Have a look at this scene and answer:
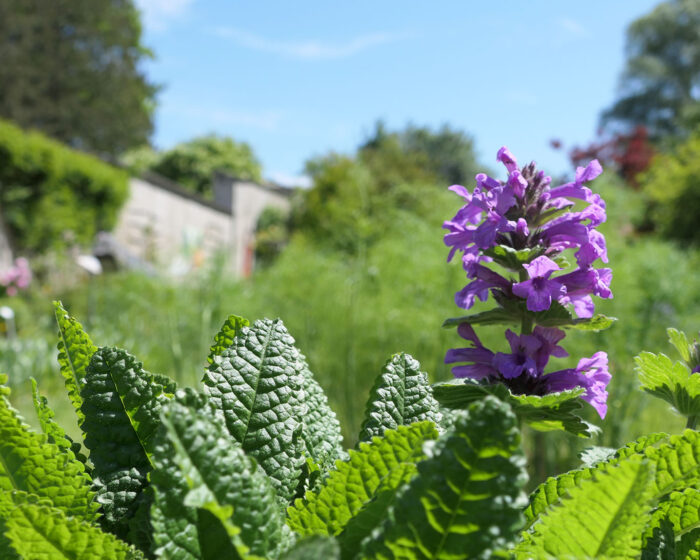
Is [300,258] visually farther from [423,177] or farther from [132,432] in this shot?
[423,177]

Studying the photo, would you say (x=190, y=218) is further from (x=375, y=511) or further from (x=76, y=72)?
(x=375, y=511)

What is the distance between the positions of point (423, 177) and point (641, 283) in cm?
855

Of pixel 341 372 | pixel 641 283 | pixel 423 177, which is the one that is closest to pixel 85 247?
pixel 423 177

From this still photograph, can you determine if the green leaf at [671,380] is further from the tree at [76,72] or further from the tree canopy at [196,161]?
the tree canopy at [196,161]

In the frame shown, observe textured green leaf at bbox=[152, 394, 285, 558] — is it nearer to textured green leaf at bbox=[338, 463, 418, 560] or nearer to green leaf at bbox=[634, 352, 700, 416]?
textured green leaf at bbox=[338, 463, 418, 560]

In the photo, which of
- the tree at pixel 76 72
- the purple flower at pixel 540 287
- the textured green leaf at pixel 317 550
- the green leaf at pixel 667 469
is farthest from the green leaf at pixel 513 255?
the tree at pixel 76 72

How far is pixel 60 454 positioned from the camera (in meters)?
0.50

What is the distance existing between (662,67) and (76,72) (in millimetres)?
26821

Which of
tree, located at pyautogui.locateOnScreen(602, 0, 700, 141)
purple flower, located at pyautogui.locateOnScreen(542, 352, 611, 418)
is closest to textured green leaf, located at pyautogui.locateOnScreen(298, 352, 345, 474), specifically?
purple flower, located at pyautogui.locateOnScreen(542, 352, 611, 418)

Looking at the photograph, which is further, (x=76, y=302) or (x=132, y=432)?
(x=76, y=302)

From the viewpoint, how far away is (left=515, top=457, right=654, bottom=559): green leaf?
1.28 ft

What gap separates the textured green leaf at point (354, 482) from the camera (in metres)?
0.47

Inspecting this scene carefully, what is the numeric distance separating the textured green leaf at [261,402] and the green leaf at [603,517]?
0.20 m

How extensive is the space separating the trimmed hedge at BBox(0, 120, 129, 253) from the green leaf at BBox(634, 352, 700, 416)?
11449 millimetres
